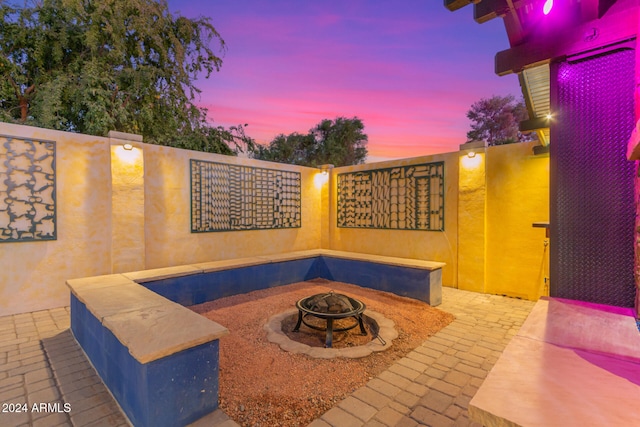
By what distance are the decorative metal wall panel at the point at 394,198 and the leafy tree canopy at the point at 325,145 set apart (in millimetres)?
9275

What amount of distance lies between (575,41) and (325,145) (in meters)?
15.4

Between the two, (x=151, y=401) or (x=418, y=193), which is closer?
(x=151, y=401)

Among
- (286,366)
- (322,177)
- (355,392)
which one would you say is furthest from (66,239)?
(322,177)

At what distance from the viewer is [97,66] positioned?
8.12 meters

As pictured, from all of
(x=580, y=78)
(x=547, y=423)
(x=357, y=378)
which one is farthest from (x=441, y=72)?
(x=547, y=423)

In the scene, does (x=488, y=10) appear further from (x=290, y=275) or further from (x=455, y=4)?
(x=290, y=275)

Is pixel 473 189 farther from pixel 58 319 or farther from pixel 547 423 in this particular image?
pixel 58 319

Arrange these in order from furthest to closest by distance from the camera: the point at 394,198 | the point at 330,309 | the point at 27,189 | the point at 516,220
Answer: the point at 394,198
the point at 516,220
the point at 27,189
the point at 330,309

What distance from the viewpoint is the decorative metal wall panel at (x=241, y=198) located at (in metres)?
6.00

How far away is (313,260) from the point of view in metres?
6.71

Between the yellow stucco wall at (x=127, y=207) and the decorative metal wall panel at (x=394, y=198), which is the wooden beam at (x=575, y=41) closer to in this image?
the decorative metal wall panel at (x=394, y=198)

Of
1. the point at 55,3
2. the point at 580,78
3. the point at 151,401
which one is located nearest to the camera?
the point at 151,401

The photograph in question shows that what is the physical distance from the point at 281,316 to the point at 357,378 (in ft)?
5.61

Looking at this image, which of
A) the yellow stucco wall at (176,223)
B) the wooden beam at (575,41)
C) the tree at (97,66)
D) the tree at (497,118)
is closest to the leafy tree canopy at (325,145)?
the tree at (497,118)
